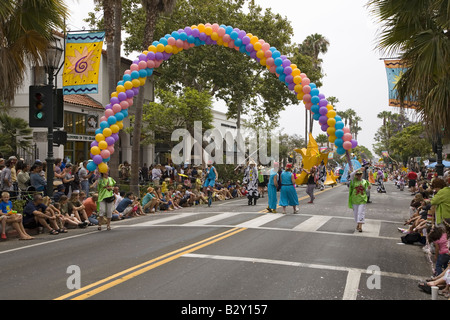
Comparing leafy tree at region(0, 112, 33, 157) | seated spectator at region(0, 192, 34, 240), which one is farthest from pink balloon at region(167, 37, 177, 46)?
leafy tree at region(0, 112, 33, 157)

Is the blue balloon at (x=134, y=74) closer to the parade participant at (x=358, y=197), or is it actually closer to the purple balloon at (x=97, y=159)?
the purple balloon at (x=97, y=159)

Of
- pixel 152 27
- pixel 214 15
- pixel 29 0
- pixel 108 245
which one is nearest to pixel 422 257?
pixel 108 245

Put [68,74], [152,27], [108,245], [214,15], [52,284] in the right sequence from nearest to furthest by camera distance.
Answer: [52,284] < [108,245] < [68,74] < [152,27] < [214,15]

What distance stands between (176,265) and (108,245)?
9.12 ft

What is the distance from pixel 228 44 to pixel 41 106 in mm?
6489

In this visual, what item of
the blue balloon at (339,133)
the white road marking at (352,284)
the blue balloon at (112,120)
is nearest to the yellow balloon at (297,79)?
the blue balloon at (339,133)

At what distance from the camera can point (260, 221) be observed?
1366 centimetres

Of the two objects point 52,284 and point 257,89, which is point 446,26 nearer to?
point 52,284

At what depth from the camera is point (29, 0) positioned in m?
11.8

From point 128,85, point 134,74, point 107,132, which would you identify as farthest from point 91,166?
point 134,74

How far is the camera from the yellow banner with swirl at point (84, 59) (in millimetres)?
15523

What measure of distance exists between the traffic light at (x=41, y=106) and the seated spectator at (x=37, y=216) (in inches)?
97.0

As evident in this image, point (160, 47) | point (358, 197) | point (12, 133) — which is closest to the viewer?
point (358, 197)

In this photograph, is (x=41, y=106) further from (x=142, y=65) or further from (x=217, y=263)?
(x=217, y=263)
